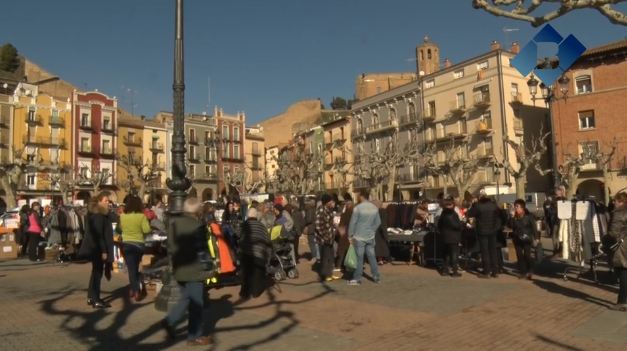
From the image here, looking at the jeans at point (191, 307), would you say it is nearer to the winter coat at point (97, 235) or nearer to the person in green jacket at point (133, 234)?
the winter coat at point (97, 235)

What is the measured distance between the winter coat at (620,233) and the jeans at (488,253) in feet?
10.5

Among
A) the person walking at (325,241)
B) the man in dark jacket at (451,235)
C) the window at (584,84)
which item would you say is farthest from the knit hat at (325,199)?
the window at (584,84)

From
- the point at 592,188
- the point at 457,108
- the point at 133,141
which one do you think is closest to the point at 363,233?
the point at 592,188

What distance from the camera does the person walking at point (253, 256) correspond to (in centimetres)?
888

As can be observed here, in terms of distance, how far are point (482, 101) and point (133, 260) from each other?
135 ft

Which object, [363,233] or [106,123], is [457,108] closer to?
[106,123]

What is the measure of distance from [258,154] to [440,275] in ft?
216

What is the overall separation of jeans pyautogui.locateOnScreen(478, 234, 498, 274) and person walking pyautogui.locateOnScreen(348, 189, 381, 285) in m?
2.23

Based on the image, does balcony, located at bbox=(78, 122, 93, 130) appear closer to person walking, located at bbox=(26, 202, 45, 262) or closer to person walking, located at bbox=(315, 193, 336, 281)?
person walking, located at bbox=(26, 202, 45, 262)

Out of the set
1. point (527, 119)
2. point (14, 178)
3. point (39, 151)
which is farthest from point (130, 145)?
point (527, 119)

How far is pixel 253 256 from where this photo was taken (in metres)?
9.12

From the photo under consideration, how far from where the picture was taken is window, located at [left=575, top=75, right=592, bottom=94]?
38.0 meters

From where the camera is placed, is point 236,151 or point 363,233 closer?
point 363,233

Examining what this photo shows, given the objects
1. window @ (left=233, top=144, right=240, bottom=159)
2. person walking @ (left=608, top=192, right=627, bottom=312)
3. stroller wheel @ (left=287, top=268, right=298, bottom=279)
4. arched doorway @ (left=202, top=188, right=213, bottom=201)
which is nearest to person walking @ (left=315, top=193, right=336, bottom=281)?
stroller wheel @ (left=287, top=268, right=298, bottom=279)
